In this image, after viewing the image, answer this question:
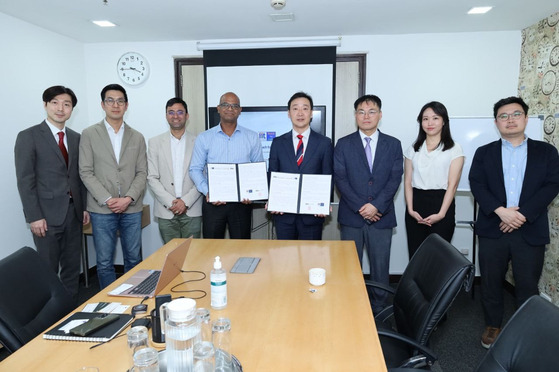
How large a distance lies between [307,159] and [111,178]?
1.77 metres

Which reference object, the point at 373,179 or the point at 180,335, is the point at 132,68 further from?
the point at 180,335

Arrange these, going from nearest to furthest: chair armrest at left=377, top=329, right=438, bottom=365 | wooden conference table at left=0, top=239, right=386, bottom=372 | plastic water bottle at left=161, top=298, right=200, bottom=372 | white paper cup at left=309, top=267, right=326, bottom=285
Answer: plastic water bottle at left=161, top=298, right=200, bottom=372 < wooden conference table at left=0, top=239, right=386, bottom=372 < chair armrest at left=377, top=329, right=438, bottom=365 < white paper cup at left=309, top=267, right=326, bottom=285

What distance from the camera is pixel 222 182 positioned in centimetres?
319

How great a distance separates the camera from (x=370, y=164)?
3.15 m

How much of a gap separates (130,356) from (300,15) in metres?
3.27

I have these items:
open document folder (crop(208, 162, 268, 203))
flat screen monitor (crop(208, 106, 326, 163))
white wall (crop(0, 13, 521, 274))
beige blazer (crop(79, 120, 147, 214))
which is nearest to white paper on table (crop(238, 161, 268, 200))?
open document folder (crop(208, 162, 268, 203))

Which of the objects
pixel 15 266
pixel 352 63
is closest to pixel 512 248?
pixel 352 63

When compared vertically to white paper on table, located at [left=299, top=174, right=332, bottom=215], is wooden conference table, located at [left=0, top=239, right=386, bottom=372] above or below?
below

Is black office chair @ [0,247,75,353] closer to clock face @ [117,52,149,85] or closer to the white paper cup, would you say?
the white paper cup

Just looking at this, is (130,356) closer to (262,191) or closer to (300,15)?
(262,191)

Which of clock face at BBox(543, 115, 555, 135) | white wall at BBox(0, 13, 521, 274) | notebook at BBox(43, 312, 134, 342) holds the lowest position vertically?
notebook at BBox(43, 312, 134, 342)

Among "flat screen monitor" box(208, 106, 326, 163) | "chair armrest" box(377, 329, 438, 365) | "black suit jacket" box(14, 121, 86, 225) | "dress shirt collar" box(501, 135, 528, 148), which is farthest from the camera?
"flat screen monitor" box(208, 106, 326, 163)

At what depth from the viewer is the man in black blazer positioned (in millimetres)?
3000

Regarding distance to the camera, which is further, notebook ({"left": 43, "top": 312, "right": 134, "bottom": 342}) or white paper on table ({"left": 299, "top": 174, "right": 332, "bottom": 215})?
white paper on table ({"left": 299, "top": 174, "right": 332, "bottom": 215})
